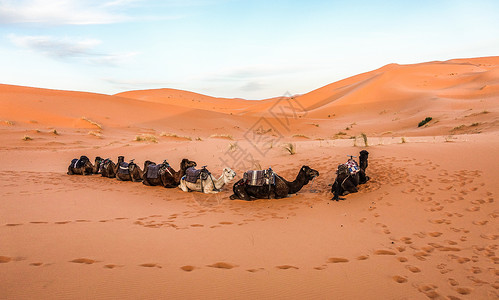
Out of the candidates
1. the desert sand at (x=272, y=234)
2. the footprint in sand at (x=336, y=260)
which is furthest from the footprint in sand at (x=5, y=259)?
the footprint in sand at (x=336, y=260)

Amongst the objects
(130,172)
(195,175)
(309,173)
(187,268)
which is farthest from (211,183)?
(187,268)

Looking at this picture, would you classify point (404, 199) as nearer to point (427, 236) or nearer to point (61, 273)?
point (427, 236)

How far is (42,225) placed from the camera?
486 centimetres

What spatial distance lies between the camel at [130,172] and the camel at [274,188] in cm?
391

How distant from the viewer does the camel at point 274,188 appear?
24.1ft

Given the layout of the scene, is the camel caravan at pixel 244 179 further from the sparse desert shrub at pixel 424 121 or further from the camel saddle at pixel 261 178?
the sparse desert shrub at pixel 424 121

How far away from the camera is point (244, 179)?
7559mm

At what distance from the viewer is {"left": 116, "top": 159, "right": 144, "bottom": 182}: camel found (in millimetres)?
9789

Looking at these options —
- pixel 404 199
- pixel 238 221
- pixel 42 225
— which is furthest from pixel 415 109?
pixel 42 225

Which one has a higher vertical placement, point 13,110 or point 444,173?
point 13,110

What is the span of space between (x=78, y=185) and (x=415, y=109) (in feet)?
114

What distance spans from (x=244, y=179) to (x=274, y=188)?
2.59 feet

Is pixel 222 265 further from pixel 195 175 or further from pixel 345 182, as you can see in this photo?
pixel 195 175

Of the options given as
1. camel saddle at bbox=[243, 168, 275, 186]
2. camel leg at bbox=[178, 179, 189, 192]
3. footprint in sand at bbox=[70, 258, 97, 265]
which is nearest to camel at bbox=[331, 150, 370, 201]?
camel saddle at bbox=[243, 168, 275, 186]
